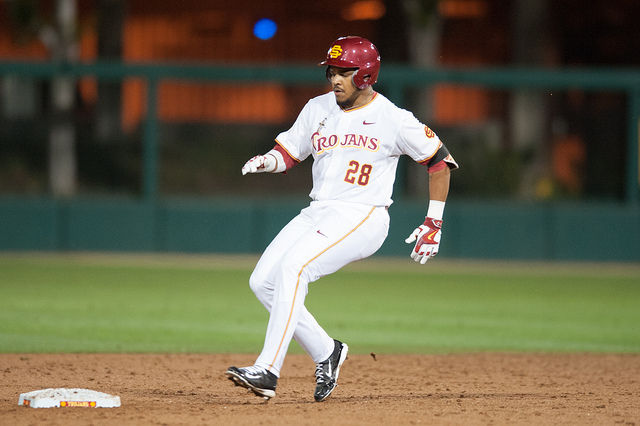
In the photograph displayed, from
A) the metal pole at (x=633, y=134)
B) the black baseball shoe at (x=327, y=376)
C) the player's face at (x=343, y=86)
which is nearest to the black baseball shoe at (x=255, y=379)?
the black baseball shoe at (x=327, y=376)

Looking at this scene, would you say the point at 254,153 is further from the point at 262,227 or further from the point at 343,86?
the point at 343,86

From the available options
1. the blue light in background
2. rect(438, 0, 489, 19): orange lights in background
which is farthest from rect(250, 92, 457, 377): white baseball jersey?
the blue light in background

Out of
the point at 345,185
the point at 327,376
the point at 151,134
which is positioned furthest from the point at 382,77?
the point at 327,376

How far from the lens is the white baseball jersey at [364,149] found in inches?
217

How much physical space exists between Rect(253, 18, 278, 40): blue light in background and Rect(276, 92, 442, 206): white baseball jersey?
21731 mm

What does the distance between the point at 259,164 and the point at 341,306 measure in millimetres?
4885

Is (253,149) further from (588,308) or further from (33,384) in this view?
(33,384)

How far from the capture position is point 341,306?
1028 centimetres

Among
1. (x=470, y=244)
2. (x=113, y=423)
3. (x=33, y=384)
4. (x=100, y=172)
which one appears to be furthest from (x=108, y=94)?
(x=113, y=423)

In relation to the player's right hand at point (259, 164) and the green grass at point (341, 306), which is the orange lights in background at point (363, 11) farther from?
the player's right hand at point (259, 164)

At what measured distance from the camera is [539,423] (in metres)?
5.00

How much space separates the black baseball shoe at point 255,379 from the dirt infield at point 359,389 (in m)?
0.13

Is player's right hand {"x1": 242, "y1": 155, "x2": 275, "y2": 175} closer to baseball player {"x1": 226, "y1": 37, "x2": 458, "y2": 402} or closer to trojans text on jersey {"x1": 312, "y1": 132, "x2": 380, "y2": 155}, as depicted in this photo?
baseball player {"x1": 226, "y1": 37, "x2": 458, "y2": 402}

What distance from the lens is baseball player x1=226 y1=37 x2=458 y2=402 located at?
538 cm
